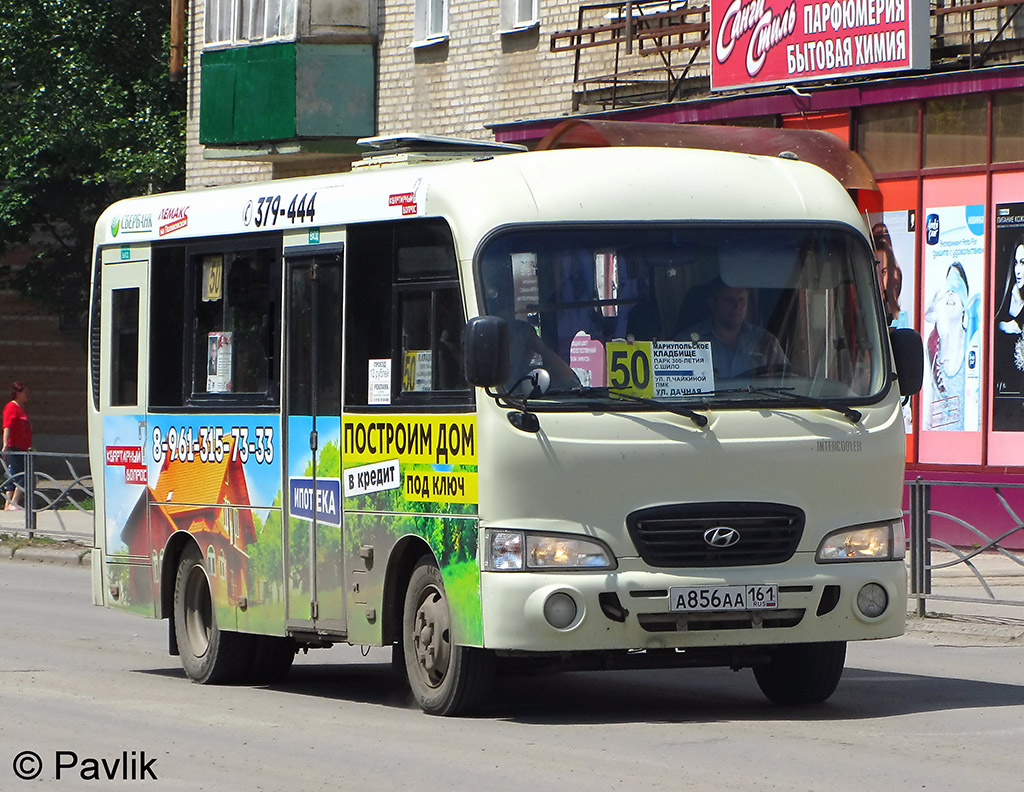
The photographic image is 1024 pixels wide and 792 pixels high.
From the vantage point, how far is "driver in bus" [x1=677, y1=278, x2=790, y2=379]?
32.4ft

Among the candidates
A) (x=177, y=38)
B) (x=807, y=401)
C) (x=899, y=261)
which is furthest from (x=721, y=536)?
(x=177, y=38)

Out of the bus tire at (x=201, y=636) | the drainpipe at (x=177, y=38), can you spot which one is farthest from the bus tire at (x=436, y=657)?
the drainpipe at (x=177, y=38)

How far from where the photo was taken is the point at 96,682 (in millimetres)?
11922

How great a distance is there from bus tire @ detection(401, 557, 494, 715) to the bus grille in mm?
945

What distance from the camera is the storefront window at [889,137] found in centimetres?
2205

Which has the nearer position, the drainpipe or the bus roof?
the bus roof

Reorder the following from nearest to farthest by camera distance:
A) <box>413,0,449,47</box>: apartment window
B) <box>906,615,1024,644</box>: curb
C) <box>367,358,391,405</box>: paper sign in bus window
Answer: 1. <box>367,358,391,405</box>: paper sign in bus window
2. <box>906,615,1024,644</box>: curb
3. <box>413,0,449,47</box>: apartment window

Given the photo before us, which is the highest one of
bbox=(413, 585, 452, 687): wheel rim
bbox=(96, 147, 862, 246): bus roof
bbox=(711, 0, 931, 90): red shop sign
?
bbox=(711, 0, 931, 90): red shop sign

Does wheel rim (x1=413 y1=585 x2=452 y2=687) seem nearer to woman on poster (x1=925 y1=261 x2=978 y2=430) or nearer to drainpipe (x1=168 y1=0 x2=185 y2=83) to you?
woman on poster (x1=925 y1=261 x2=978 y2=430)

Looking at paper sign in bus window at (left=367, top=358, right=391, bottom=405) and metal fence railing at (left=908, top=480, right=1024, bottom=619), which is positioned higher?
paper sign in bus window at (left=367, top=358, right=391, bottom=405)

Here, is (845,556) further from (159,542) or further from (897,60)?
(897,60)

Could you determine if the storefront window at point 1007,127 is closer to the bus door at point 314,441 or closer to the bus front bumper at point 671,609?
the bus door at point 314,441

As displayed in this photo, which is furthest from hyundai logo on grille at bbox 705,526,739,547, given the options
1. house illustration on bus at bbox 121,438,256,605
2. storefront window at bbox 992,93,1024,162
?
storefront window at bbox 992,93,1024,162

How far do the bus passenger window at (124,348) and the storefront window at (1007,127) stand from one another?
10.7 meters
